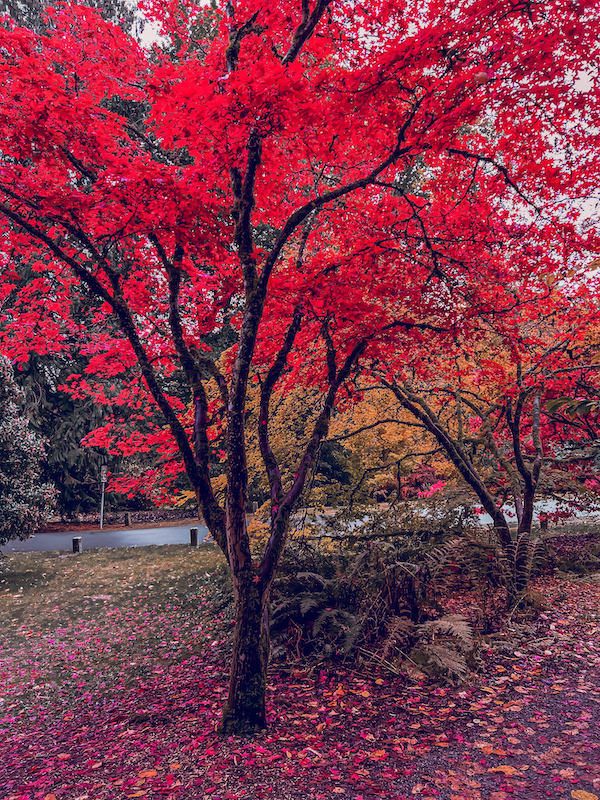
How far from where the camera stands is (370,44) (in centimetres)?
553

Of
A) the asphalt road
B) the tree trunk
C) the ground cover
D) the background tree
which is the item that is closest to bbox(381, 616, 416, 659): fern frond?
the ground cover

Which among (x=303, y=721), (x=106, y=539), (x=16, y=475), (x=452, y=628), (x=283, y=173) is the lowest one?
(x=303, y=721)

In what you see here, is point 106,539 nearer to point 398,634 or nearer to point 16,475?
point 16,475

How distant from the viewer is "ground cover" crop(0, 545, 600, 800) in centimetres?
356

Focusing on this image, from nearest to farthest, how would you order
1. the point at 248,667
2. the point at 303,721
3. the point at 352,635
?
the point at 248,667 → the point at 303,721 → the point at 352,635

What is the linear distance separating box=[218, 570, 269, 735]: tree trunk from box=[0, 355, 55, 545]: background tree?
9.67 m

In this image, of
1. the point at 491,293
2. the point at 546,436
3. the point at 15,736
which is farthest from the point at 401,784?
the point at 546,436

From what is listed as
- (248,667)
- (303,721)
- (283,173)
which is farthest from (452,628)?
(283,173)

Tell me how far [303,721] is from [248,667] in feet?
2.55

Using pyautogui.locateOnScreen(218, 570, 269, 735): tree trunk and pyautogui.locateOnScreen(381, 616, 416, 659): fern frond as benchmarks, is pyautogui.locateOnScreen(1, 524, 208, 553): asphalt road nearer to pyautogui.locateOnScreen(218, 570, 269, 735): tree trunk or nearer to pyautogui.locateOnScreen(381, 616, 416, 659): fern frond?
pyautogui.locateOnScreen(381, 616, 416, 659): fern frond

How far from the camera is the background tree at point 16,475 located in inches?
470

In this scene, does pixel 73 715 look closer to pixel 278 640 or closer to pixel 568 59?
pixel 278 640

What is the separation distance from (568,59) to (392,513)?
599cm

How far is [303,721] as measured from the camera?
15.3 feet
